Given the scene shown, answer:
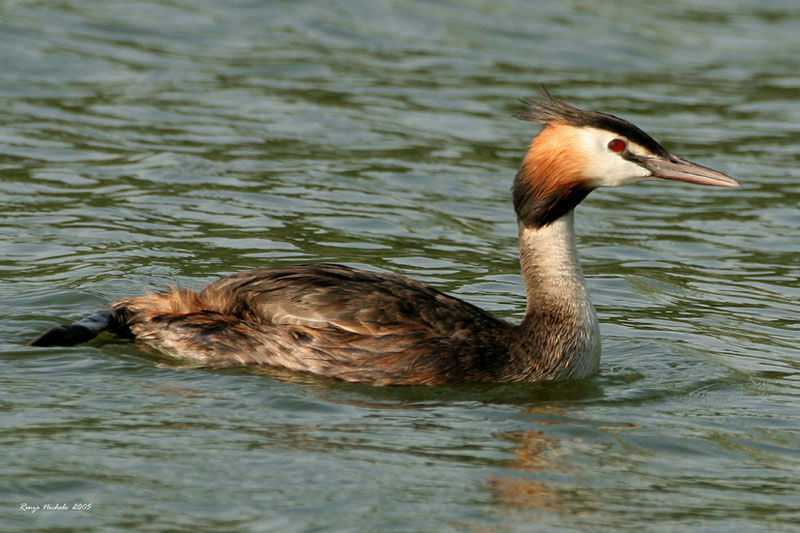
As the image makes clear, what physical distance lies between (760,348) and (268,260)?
3830mm

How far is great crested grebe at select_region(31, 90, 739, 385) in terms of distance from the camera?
823 centimetres

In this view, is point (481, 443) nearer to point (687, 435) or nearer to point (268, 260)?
point (687, 435)

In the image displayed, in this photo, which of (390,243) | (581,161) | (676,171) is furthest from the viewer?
(390,243)

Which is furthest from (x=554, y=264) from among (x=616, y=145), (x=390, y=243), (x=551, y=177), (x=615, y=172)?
(x=390, y=243)

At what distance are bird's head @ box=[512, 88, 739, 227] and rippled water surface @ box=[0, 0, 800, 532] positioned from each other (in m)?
1.20

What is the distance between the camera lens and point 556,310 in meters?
8.87

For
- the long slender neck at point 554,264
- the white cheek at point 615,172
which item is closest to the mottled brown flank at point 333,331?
the long slender neck at point 554,264

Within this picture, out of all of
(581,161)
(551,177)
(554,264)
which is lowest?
(554,264)

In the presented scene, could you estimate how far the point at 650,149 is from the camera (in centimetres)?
871

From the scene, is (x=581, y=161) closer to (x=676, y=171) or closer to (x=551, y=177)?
(x=551, y=177)

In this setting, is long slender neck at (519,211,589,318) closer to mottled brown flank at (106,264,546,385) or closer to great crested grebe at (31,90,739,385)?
A: great crested grebe at (31,90,739,385)

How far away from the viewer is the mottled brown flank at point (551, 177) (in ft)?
28.2

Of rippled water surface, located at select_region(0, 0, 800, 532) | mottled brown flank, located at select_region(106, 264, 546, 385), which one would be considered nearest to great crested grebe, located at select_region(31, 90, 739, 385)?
mottled brown flank, located at select_region(106, 264, 546, 385)

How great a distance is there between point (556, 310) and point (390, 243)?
322 cm
